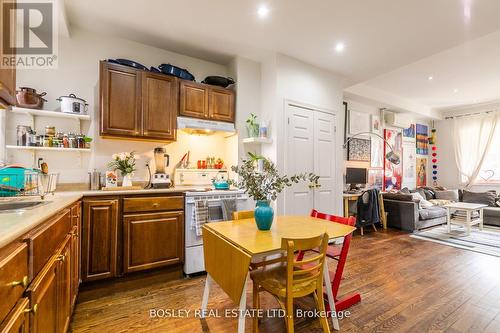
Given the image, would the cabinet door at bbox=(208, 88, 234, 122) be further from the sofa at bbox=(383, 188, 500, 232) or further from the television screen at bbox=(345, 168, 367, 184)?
the sofa at bbox=(383, 188, 500, 232)

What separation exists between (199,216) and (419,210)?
4.53 m

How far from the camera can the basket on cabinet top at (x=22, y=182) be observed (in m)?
1.70

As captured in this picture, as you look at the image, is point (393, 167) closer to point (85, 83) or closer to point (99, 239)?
point (99, 239)

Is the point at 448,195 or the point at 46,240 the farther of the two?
the point at 448,195

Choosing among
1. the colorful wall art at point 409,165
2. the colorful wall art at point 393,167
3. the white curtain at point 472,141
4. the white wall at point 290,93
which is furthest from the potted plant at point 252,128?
the white curtain at point 472,141

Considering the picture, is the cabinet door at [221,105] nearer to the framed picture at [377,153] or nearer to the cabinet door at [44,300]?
the cabinet door at [44,300]

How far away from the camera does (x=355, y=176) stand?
16.9 ft

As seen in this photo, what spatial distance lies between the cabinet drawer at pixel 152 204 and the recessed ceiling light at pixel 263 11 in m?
2.17

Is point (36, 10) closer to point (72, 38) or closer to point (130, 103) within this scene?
point (72, 38)

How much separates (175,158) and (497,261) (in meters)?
4.59

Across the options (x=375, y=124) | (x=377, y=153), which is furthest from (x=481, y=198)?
(x=375, y=124)

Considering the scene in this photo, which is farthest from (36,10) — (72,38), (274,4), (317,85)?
(317,85)

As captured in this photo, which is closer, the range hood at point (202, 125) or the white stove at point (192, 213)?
the white stove at point (192, 213)

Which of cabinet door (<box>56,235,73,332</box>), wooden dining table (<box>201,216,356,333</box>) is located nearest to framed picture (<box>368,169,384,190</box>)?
wooden dining table (<box>201,216,356,333</box>)
